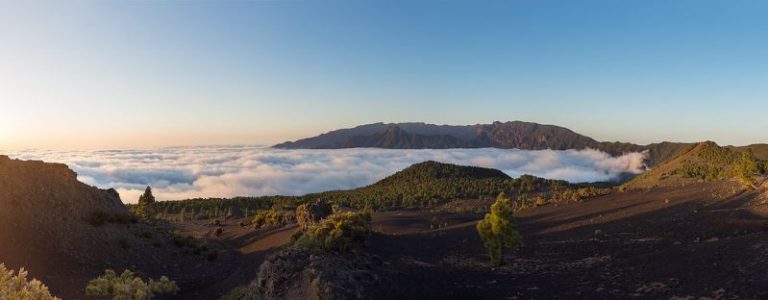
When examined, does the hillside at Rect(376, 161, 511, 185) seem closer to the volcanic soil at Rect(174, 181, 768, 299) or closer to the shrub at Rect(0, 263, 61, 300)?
the volcanic soil at Rect(174, 181, 768, 299)

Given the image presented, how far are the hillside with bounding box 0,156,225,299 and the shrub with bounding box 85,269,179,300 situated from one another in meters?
0.98

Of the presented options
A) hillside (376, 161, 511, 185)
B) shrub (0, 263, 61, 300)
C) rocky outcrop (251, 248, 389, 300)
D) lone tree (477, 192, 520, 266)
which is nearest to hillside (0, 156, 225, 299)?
rocky outcrop (251, 248, 389, 300)

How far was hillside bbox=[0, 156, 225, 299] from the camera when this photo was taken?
26.1m

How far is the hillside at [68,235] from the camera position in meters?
26.1

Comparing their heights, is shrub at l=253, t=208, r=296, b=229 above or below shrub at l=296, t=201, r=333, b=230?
below

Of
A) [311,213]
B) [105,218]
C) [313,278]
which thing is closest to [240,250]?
[311,213]

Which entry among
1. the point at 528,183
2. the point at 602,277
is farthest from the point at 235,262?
the point at 528,183

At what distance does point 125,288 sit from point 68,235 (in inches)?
478

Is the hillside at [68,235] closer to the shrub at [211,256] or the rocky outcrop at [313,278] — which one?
the shrub at [211,256]

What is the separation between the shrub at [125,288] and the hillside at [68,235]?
3.21 feet

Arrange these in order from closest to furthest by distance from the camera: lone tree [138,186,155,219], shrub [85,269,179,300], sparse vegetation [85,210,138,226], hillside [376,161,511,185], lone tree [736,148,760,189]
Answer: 1. shrub [85,269,179,300]
2. sparse vegetation [85,210,138,226]
3. lone tree [736,148,760,189]
4. lone tree [138,186,155,219]
5. hillside [376,161,511,185]

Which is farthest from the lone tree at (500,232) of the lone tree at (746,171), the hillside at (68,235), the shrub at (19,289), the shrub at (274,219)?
the shrub at (274,219)

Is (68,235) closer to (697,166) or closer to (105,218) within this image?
(105,218)

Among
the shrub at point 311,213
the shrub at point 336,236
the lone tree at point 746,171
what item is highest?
the lone tree at point 746,171
